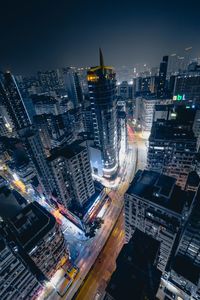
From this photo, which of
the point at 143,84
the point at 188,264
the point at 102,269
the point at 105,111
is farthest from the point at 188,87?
the point at 102,269

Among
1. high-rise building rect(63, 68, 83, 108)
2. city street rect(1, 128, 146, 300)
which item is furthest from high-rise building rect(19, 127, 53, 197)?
high-rise building rect(63, 68, 83, 108)

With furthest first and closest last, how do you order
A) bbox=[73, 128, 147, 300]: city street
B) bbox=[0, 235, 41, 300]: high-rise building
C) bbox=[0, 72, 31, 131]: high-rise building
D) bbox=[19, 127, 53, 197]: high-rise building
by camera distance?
bbox=[0, 72, 31, 131]: high-rise building
bbox=[19, 127, 53, 197]: high-rise building
bbox=[73, 128, 147, 300]: city street
bbox=[0, 235, 41, 300]: high-rise building

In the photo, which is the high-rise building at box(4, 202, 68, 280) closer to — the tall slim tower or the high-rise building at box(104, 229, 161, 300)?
the high-rise building at box(104, 229, 161, 300)

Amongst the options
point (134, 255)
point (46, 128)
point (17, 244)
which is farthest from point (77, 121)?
point (134, 255)

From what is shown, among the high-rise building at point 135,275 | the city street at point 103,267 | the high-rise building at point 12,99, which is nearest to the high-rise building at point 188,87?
the city street at point 103,267

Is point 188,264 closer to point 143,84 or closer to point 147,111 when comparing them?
point 147,111

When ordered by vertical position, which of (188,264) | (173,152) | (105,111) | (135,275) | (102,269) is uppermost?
(105,111)
